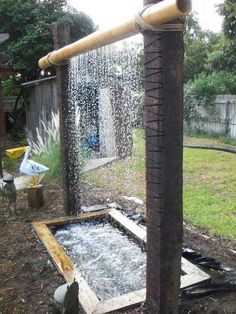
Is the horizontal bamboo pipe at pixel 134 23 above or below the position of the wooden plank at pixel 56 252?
above

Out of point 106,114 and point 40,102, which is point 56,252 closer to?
point 106,114

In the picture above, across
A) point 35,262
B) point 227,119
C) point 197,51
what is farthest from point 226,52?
point 35,262

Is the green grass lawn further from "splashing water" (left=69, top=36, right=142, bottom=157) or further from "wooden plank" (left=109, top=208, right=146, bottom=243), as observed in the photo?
"wooden plank" (left=109, top=208, right=146, bottom=243)

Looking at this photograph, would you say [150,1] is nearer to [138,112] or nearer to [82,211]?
[82,211]

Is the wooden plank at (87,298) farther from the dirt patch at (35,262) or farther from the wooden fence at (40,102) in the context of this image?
the wooden fence at (40,102)

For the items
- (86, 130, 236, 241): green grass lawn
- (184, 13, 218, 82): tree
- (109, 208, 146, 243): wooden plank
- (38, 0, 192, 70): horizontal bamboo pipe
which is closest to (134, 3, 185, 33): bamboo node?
(38, 0, 192, 70): horizontal bamboo pipe

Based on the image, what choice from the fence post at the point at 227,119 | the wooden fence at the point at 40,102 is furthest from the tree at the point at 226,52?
the wooden fence at the point at 40,102

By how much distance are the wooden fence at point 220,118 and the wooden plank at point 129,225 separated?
6.74 meters

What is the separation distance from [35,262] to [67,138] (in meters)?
1.36

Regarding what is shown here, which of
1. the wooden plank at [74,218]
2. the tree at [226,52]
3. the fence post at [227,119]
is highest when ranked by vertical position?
the tree at [226,52]

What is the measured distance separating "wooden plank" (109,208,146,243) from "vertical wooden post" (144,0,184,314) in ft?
4.06

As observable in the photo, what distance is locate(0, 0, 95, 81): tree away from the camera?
37.2 feet

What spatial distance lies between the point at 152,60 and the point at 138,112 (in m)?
7.92

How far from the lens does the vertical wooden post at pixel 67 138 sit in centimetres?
376
